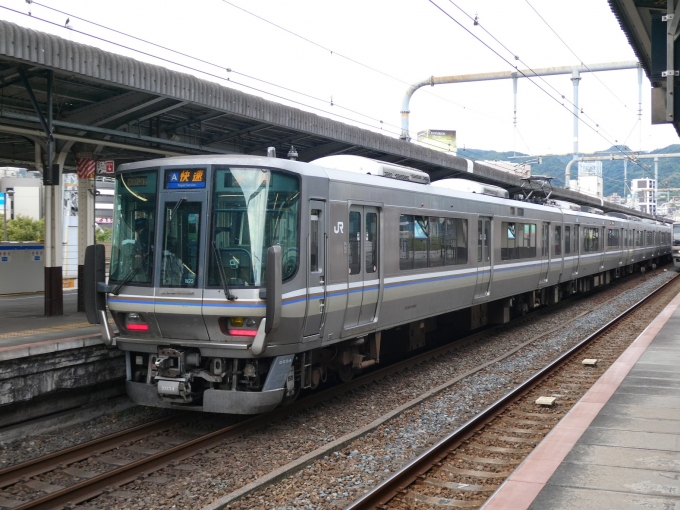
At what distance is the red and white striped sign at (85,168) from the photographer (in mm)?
12312

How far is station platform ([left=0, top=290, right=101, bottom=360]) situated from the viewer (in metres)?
8.09

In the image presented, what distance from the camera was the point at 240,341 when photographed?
295 inches

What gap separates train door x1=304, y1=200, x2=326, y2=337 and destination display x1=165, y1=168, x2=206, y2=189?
1229mm

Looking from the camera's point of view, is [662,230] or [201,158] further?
[662,230]

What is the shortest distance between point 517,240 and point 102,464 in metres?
11.3

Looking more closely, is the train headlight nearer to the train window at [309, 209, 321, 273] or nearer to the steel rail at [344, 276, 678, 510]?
the train window at [309, 209, 321, 273]

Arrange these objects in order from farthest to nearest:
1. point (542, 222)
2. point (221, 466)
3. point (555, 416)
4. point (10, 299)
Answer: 1. point (542, 222)
2. point (10, 299)
3. point (555, 416)
4. point (221, 466)

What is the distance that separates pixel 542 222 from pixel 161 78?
11.2 meters

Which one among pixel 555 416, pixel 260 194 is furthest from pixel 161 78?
pixel 555 416

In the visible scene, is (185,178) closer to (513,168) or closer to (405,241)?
(405,241)

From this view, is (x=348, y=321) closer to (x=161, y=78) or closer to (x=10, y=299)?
(x=161, y=78)

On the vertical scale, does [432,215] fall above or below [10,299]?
above

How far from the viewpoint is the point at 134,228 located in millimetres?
8102

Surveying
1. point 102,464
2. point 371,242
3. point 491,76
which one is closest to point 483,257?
point 371,242
